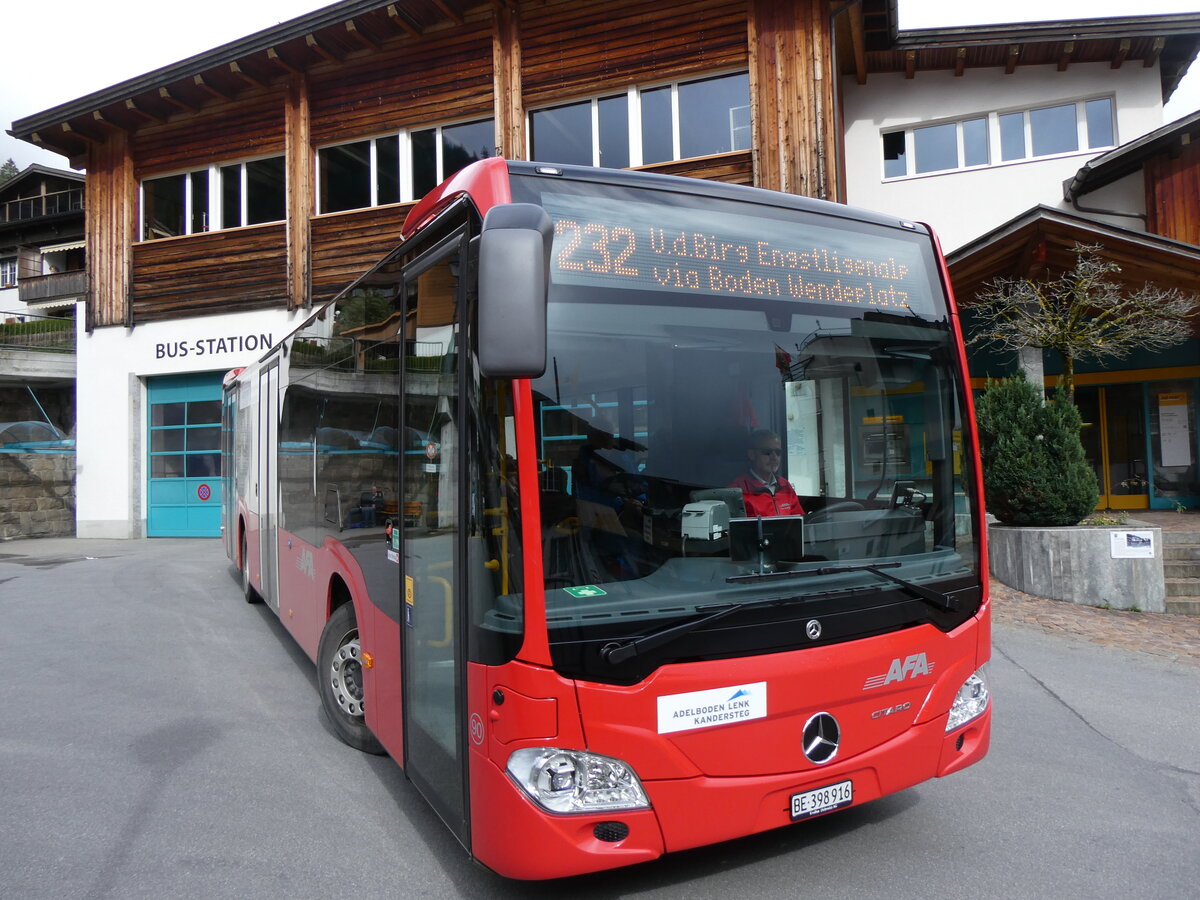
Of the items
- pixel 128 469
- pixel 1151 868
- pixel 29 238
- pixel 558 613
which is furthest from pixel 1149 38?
pixel 29 238

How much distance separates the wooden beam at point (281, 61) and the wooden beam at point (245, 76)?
0.65 meters

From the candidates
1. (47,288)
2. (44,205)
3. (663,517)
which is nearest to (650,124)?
(663,517)

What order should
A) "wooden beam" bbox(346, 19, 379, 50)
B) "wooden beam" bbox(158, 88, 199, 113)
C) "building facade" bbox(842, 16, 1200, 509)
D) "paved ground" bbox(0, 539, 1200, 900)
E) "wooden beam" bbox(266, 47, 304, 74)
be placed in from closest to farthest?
"paved ground" bbox(0, 539, 1200, 900), "building facade" bbox(842, 16, 1200, 509), "wooden beam" bbox(346, 19, 379, 50), "wooden beam" bbox(266, 47, 304, 74), "wooden beam" bbox(158, 88, 199, 113)

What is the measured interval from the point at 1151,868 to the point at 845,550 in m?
1.84

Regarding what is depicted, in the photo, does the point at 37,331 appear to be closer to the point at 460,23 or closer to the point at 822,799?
the point at 460,23

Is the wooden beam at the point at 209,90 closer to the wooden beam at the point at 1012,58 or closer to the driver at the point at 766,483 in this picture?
the wooden beam at the point at 1012,58

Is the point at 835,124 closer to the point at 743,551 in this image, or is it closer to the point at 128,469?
the point at 743,551

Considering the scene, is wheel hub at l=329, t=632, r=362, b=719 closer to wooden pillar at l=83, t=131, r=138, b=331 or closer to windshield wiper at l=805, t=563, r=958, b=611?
windshield wiper at l=805, t=563, r=958, b=611

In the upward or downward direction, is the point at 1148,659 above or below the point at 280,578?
below

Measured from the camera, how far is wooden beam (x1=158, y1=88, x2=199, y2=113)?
1625cm

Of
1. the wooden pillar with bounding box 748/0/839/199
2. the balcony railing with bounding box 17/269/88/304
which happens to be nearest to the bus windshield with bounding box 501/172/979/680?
the wooden pillar with bounding box 748/0/839/199

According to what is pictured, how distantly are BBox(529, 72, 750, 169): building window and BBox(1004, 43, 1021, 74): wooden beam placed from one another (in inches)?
223

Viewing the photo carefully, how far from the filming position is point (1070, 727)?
5199 millimetres

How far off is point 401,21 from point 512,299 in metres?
14.4
